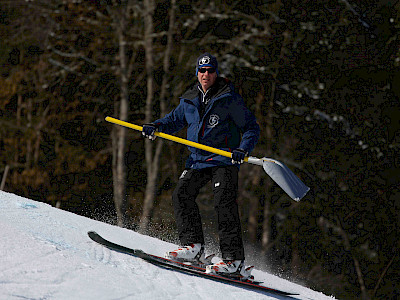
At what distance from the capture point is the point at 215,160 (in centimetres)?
469

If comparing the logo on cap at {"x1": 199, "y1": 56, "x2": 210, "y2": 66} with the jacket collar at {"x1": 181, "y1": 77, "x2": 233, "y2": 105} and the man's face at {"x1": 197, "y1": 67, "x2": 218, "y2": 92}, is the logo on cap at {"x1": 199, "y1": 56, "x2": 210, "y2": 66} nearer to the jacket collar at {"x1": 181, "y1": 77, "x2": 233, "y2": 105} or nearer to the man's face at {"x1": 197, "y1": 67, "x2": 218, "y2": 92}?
the man's face at {"x1": 197, "y1": 67, "x2": 218, "y2": 92}

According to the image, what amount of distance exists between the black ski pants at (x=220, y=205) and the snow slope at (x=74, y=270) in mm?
326

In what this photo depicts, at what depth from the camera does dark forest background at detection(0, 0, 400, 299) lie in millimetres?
14695

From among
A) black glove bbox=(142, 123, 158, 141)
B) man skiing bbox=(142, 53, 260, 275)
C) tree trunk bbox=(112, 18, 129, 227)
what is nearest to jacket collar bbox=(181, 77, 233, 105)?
man skiing bbox=(142, 53, 260, 275)

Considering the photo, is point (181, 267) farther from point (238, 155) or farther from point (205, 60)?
point (205, 60)

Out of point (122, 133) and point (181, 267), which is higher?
point (181, 267)

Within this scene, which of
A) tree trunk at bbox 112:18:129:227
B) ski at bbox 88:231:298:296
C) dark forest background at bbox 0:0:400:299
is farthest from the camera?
tree trunk at bbox 112:18:129:227

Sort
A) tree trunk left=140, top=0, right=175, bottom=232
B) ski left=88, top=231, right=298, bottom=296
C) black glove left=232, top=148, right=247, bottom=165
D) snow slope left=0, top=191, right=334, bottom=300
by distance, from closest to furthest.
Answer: snow slope left=0, top=191, right=334, bottom=300 < black glove left=232, top=148, right=247, bottom=165 < ski left=88, top=231, right=298, bottom=296 < tree trunk left=140, top=0, right=175, bottom=232

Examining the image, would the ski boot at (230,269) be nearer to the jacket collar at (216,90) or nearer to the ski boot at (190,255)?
the ski boot at (190,255)

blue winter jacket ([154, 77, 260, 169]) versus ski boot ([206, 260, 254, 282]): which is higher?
blue winter jacket ([154, 77, 260, 169])

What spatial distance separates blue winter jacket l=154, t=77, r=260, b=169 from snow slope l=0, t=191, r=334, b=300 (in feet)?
2.84

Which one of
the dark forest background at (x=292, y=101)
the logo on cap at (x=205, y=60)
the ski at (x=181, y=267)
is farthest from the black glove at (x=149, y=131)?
the dark forest background at (x=292, y=101)

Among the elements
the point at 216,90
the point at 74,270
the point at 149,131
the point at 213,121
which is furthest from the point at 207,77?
the point at 74,270

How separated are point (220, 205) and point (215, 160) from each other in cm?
32
